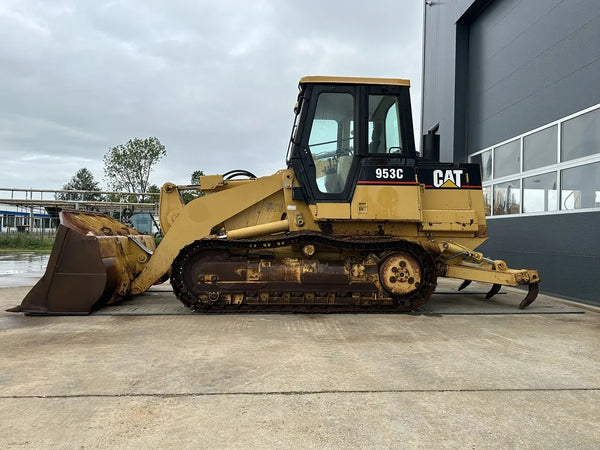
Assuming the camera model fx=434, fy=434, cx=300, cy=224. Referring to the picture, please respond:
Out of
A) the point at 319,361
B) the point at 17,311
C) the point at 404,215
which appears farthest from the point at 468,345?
the point at 17,311

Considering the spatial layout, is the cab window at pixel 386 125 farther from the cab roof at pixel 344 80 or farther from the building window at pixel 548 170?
the building window at pixel 548 170

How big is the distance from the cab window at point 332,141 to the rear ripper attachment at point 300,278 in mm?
829

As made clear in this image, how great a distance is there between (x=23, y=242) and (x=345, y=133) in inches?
774

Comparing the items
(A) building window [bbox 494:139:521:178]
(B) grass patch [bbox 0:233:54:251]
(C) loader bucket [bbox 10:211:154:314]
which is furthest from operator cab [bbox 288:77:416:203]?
(B) grass patch [bbox 0:233:54:251]

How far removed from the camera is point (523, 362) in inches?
147

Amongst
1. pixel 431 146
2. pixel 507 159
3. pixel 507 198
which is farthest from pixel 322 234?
pixel 507 159

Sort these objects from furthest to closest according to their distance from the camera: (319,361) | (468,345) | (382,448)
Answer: (468,345) < (319,361) < (382,448)

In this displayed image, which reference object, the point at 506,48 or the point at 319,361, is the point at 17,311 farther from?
the point at 506,48

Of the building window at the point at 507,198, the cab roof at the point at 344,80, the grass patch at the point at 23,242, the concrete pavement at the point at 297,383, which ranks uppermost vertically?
the cab roof at the point at 344,80

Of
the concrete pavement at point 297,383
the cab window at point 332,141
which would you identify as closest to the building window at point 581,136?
the concrete pavement at point 297,383

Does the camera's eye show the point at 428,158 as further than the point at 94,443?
Yes

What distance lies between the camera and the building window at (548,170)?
6.80m

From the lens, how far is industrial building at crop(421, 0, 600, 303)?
6.88m

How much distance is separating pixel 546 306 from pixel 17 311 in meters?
7.42
